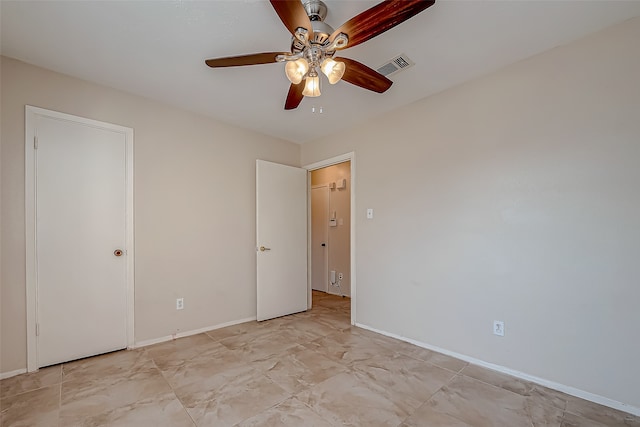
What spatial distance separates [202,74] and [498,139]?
2481 mm

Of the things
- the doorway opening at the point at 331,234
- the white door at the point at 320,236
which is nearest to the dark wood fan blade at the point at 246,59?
the doorway opening at the point at 331,234

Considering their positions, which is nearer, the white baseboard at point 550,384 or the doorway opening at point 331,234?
the white baseboard at point 550,384

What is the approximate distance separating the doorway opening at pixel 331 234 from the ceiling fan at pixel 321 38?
9.67 feet

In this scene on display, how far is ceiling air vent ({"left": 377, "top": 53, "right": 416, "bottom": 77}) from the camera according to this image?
2.19 meters

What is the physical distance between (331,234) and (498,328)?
325cm

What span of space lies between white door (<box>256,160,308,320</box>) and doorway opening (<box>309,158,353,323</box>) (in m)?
0.80

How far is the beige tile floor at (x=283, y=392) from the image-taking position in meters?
1.74

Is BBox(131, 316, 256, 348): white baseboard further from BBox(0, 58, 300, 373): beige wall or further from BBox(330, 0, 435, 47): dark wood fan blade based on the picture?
BBox(330, 0, 435, 47): dark wood fan blade

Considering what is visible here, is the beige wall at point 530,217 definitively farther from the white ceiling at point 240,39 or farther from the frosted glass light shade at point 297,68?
the frosted glass light shade at point 297,68

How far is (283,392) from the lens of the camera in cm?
203

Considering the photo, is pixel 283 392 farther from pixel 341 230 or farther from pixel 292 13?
pixel 341 230

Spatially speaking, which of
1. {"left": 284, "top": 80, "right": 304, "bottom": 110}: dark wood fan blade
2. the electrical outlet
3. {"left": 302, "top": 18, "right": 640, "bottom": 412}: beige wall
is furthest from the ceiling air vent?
the electrical outlet

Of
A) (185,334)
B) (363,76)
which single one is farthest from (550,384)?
(185,334)

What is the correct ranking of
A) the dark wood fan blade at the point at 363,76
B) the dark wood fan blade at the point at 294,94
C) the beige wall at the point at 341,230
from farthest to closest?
1. the beige wall at the point at 341,230
2. the dark wood fan blade at the point at 294,94
3. the dark wood fan blade at the point at 363,76
